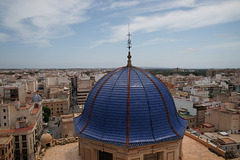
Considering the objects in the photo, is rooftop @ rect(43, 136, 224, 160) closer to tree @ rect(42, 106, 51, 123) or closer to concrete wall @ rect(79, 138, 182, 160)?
concrete wall @ rect(79, 138, 182, 160)

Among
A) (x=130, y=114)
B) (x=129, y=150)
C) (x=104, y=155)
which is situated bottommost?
(x=104, y=155)

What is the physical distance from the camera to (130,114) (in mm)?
13695

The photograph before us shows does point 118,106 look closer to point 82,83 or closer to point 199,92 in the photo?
point 199,92

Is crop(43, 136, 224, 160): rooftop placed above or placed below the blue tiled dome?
below

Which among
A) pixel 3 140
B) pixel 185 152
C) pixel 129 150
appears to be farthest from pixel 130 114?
pixel 3 140

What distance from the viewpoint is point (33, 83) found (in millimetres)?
84375

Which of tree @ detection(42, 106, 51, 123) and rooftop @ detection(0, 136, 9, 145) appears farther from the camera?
tree @ detection(42, 106, 51, 123)

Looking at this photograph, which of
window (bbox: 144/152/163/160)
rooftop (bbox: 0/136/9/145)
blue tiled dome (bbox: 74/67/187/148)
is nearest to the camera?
blue tiled dome (bbox: 74/67/187/148)

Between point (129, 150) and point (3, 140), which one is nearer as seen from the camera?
point (129, 150)

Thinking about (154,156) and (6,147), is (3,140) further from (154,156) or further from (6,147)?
(154,156)

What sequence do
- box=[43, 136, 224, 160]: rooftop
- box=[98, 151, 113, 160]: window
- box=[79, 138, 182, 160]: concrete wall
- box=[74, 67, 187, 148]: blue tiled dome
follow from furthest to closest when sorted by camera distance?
box=[43, 136, 224, 160]: rooftop, box=[98, 151, 113, 160]: window, box=[74, 67, 187, 148]: blue tiled dome, box=[79, 138, 182, 160]: concrete wall

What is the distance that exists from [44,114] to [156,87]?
45082 millimetres

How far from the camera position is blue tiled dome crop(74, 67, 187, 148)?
43.8 ft

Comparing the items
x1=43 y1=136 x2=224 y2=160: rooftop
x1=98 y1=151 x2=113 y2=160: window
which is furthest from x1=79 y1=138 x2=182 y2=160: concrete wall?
x1=43 y1=136 x2=224 y2=160: rooftop
